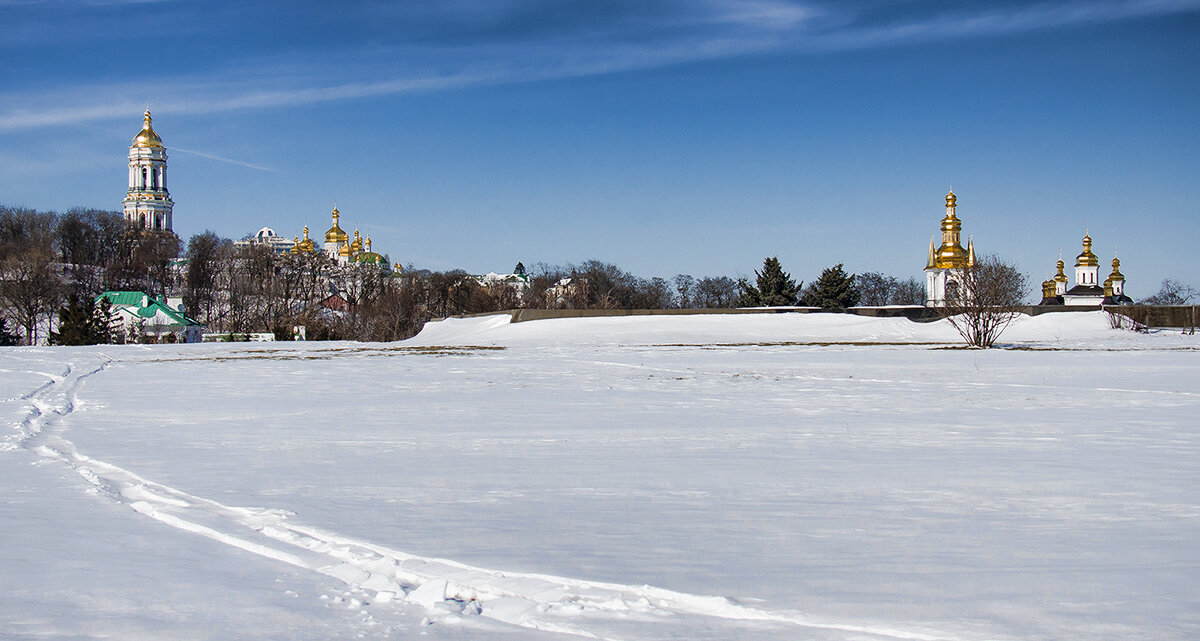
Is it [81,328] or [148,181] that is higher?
[148,181]

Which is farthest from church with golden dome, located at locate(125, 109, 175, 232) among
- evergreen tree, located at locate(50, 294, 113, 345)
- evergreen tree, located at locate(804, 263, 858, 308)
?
evergreen tree, located at locate(804, 263, 858, 308)

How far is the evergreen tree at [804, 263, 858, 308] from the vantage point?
65.6 m

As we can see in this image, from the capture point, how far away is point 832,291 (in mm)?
65812

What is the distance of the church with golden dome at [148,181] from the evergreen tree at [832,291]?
98.8 meters

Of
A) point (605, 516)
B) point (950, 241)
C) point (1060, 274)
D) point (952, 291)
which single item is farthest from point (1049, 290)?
point (605, 516)

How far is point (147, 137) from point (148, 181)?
21.5 feet

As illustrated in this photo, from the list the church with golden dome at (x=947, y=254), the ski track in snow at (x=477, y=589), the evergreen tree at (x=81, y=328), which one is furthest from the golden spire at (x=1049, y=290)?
the ski track in snow at (x=477, y=589)

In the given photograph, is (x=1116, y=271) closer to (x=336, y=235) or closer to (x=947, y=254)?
(x=947, y=254)

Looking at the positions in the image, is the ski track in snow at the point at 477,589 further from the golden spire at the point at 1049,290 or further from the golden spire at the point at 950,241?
the golden spire at the point at 1049,290

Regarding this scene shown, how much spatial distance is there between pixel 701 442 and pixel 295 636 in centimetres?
685

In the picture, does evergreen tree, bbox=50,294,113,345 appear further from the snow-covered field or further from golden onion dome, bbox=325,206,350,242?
golden onion dome, bbox=325,206,350,242

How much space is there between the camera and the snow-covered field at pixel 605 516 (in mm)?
4348

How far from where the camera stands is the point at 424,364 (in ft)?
85.8

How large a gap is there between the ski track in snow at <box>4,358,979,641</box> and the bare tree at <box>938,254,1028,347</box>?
3185 centimetres
